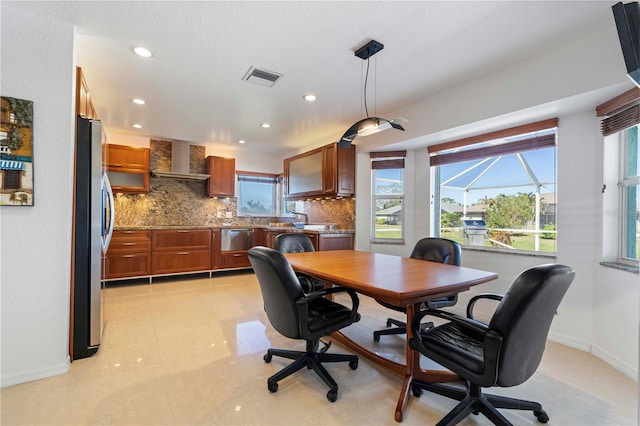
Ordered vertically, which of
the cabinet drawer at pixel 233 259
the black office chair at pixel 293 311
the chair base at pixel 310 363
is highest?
the black office chair at pixel 293 311

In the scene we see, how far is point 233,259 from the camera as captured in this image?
525 cm

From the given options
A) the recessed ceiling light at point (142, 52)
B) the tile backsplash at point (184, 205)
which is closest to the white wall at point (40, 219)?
the recessed ceiling light at point (142, 52)

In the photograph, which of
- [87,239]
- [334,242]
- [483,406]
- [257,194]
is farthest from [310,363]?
[257,194]

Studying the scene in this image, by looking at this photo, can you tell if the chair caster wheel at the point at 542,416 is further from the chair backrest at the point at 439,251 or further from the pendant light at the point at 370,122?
the pendant light at the point at 370,122

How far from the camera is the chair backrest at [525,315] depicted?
1.23m

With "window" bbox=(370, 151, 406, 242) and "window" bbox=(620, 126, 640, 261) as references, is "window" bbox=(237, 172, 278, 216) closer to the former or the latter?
"window" bbox=(370, 151, 406, 242)

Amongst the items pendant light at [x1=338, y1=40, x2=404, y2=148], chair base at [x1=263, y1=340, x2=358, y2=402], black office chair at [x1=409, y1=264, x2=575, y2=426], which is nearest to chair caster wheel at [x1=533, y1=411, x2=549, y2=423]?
black office chair at [x1=409, y1=264, x2=575, y2=426]

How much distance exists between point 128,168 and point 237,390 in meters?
4.29

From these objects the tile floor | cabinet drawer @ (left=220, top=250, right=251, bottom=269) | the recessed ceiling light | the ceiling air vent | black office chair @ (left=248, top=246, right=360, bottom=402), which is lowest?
the tile floor

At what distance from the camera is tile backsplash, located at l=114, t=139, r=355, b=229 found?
486 centimetres

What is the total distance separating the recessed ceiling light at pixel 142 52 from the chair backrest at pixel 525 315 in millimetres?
3035

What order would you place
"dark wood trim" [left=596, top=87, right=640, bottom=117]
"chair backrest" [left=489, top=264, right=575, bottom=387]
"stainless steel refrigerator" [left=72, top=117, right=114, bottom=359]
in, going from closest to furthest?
"chair backrest" [left=489, top=264, right=575, bottom=387], "dark wood trim" [left=596, top=87, right=640, bottom=117], "stainless steel refrigerator" [left=72, top=117, right=114, bottom=359]

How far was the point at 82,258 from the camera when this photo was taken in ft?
7.34

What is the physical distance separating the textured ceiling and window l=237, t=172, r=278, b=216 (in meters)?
2.53
